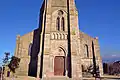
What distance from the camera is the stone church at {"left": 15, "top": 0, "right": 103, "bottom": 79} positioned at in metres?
28.1

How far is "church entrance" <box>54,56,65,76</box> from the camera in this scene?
29.0 m

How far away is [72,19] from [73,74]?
11354mm

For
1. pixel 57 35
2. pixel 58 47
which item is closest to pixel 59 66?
pixel 58 47

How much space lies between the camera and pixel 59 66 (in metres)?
29.4

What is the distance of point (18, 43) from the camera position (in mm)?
33562

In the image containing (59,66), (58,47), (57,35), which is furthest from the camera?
(57,35)

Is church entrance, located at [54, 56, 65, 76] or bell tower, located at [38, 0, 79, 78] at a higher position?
bell tower, located at [38, 0, 79, 78]

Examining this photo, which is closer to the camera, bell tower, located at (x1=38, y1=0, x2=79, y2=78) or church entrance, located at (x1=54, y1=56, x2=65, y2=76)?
bell tower, located at (x1=38, y1=0, x2=79, y2=78)

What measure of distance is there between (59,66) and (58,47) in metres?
3.80

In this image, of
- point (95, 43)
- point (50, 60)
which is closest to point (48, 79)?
point (50, 60)

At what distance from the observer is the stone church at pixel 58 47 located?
2808cm

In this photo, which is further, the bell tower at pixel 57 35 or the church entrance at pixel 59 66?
the church entrance at pixel 59 66

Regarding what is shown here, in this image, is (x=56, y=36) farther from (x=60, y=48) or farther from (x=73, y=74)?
(x=73, y=74)

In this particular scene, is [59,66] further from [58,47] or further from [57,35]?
[57,35]
